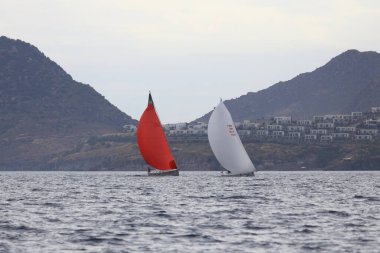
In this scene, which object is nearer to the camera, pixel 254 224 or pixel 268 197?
pixel 254 224

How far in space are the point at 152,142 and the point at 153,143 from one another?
0.87 feet

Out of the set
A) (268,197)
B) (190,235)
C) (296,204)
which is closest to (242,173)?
(268,197)

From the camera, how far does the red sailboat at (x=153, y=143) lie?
6722 inches

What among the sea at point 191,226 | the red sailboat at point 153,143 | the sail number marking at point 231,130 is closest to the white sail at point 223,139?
the sail number marking at point 231,130

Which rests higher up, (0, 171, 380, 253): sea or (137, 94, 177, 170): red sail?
(137, 94, 177, 170): red sail

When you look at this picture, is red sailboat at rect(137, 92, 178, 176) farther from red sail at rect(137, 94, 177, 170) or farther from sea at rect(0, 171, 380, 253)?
sea at rect(0, 171, 380, 253)

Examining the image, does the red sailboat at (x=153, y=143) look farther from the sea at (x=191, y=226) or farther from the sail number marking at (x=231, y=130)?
the sea at (x=191, y=226)

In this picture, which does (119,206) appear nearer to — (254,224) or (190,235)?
(254,224)

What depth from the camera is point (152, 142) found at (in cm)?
17112

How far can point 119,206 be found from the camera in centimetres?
8588

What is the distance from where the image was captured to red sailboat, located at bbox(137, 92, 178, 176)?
560ft

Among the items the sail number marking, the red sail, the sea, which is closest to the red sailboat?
the red sail

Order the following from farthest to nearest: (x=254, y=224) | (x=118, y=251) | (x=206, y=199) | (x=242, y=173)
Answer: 1. (x=242, y=173)
2. (x=206, y=199)
3. (x=254, y=224)
4. (x=118, y=251)

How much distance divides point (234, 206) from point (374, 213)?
15259 millimetres
